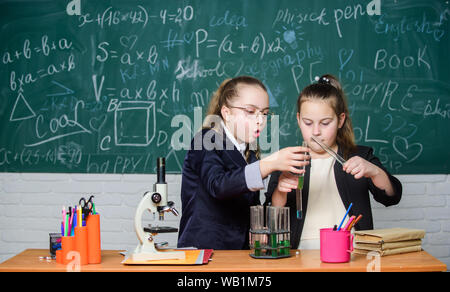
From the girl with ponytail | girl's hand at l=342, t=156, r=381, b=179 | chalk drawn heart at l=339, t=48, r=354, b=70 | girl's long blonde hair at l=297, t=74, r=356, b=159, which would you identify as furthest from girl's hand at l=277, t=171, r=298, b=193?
chalk drawn heart at l=339, t=48, r=354, b=70

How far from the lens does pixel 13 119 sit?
346 cm

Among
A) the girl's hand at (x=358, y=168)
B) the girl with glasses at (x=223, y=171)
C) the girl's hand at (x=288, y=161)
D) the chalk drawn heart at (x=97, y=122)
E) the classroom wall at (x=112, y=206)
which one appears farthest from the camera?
the chalk drawn heart at (x=97, y=122)

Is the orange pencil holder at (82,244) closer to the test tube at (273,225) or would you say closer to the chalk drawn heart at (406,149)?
the test tube at (273,225)

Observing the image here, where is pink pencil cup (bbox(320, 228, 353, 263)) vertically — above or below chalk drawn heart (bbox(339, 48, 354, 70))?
below

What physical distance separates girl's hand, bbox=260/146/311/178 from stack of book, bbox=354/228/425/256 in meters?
0.34

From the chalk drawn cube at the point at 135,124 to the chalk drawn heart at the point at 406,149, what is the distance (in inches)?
62.8

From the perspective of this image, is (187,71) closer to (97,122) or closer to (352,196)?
(97,122)

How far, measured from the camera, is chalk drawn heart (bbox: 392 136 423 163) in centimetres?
332

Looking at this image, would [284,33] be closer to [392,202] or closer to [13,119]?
[392,202]

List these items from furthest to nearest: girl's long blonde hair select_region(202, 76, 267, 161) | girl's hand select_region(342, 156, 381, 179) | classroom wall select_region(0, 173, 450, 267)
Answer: classroom wall select_region(0, 173, 450, 267) → girl's long blonde hair select_region(202, 76, 267, 161) → girl's hand select_region(342, 156, 381, 179)

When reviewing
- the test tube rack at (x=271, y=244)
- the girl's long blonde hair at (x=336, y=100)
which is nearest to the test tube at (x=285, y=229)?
the test tube rack at (x=271, y=244)

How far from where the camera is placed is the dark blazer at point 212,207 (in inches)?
84.2

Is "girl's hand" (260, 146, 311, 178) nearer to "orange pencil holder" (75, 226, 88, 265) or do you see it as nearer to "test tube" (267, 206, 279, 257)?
"test tube" (267, 206, 279, 257)

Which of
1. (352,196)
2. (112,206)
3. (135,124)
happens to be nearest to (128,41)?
(135,124)
